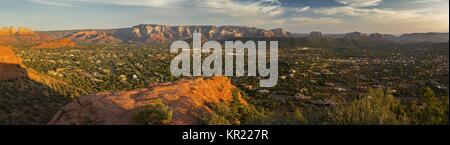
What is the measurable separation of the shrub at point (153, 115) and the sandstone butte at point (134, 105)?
0.70 ft

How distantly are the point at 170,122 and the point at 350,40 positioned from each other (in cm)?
13540

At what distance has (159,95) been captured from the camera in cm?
1574

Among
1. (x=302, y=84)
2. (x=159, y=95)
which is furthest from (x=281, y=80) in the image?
(x=159, y=95)

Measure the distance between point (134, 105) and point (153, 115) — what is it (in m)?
2.67

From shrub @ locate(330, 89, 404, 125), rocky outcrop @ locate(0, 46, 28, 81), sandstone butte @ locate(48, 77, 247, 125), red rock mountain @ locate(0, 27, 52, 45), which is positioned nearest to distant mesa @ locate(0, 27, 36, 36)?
red rock mountain @ locate(0, 27, 52, 45)

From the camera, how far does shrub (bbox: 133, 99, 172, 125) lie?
36.6ft

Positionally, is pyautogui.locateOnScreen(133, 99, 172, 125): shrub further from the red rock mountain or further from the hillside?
the red rock mountain

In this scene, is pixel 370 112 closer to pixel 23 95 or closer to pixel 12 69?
pixel 23 95

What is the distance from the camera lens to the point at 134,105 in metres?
13.7

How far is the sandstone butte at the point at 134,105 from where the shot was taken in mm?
12427

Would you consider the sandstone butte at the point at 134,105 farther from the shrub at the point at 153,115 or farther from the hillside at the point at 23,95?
the hillside at the point at 23,95

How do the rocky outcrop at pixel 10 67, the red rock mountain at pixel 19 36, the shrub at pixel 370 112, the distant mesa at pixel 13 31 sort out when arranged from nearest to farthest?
1. the shrub at pixel 370 112
2. the rocky outcrop at pixel 10 67
3. the red rock mountain at pixel 19 36
4. the distant mesa at pixel 13 31

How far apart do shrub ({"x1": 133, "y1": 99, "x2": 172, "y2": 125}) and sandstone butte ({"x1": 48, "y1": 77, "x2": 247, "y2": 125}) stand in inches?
8.4

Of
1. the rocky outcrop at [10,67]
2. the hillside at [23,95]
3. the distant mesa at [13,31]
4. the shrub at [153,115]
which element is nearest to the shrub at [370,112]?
the shrub at [153,115]
